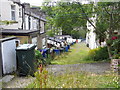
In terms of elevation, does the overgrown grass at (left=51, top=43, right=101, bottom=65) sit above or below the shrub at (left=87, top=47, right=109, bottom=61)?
below

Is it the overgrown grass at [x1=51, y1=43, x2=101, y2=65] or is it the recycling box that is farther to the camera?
the overgrown grass at [x1=51, y1=43, x2=101, y2=65]

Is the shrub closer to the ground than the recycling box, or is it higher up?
closer to the ground

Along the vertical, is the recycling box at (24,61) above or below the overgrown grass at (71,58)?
above

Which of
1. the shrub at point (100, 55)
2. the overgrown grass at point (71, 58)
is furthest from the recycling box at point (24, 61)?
the shrub at point (100, 55)

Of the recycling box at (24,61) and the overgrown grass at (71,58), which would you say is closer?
the recycling box at (24,61)

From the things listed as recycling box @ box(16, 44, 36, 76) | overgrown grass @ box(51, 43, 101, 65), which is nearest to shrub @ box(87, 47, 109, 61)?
overgrown grass @ box(51, 43, 101, 65)

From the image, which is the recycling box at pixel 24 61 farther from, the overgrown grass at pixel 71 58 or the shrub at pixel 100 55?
the shrub at pixel 100 55

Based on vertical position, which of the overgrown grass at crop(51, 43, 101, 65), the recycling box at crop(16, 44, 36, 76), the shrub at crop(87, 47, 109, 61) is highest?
the recycling box at crop(16, 44, 36, 76)

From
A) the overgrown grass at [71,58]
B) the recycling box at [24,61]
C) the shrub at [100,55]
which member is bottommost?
the overgrown grass at [71,58]

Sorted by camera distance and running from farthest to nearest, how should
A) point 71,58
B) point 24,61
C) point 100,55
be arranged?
point 71,58
point 100,55
point 24,61

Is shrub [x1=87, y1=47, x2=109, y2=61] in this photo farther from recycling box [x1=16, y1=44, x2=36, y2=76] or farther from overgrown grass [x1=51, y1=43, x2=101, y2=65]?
recycling box [x1=16, y1=44, x2=36, y2=76]

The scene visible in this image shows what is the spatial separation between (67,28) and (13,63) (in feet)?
27.0

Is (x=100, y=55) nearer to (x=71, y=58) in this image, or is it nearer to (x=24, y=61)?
(x=71, y=58)

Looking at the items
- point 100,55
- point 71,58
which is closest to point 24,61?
point 100,55
